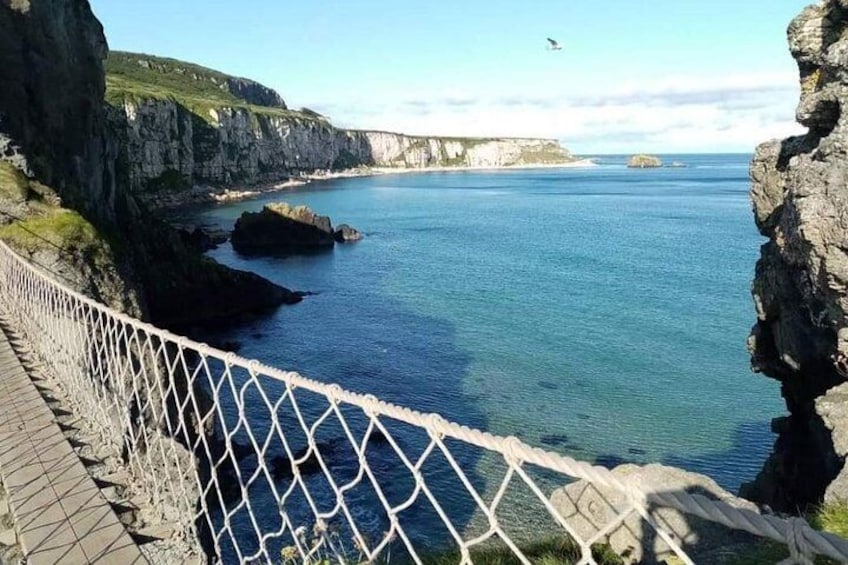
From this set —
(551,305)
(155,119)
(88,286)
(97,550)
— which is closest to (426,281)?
(551,305)

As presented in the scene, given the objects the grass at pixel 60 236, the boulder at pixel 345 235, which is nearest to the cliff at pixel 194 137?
the boulder at pixel 345 235

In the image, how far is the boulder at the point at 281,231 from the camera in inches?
2574

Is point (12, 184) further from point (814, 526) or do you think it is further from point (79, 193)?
point (814, 526)

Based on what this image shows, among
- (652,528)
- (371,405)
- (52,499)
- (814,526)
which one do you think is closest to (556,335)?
(814,526)

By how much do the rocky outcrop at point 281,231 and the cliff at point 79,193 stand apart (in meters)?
21.5

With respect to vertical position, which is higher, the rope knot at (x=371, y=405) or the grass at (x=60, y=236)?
the rope knot at (x=371, y=405)

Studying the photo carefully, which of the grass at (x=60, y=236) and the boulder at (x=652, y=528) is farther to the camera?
the grass at (x=60, y=236)

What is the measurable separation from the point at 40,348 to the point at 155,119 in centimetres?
10907

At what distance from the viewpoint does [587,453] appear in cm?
2220

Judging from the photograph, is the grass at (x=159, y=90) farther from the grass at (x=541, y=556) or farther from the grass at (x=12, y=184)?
the grass at (x=541, y=556)

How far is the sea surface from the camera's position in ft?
79.3

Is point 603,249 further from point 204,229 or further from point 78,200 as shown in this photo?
point 78,200

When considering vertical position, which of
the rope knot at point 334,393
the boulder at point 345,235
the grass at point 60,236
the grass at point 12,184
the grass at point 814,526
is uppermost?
the grass at point 12,184

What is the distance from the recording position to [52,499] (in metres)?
5.04
